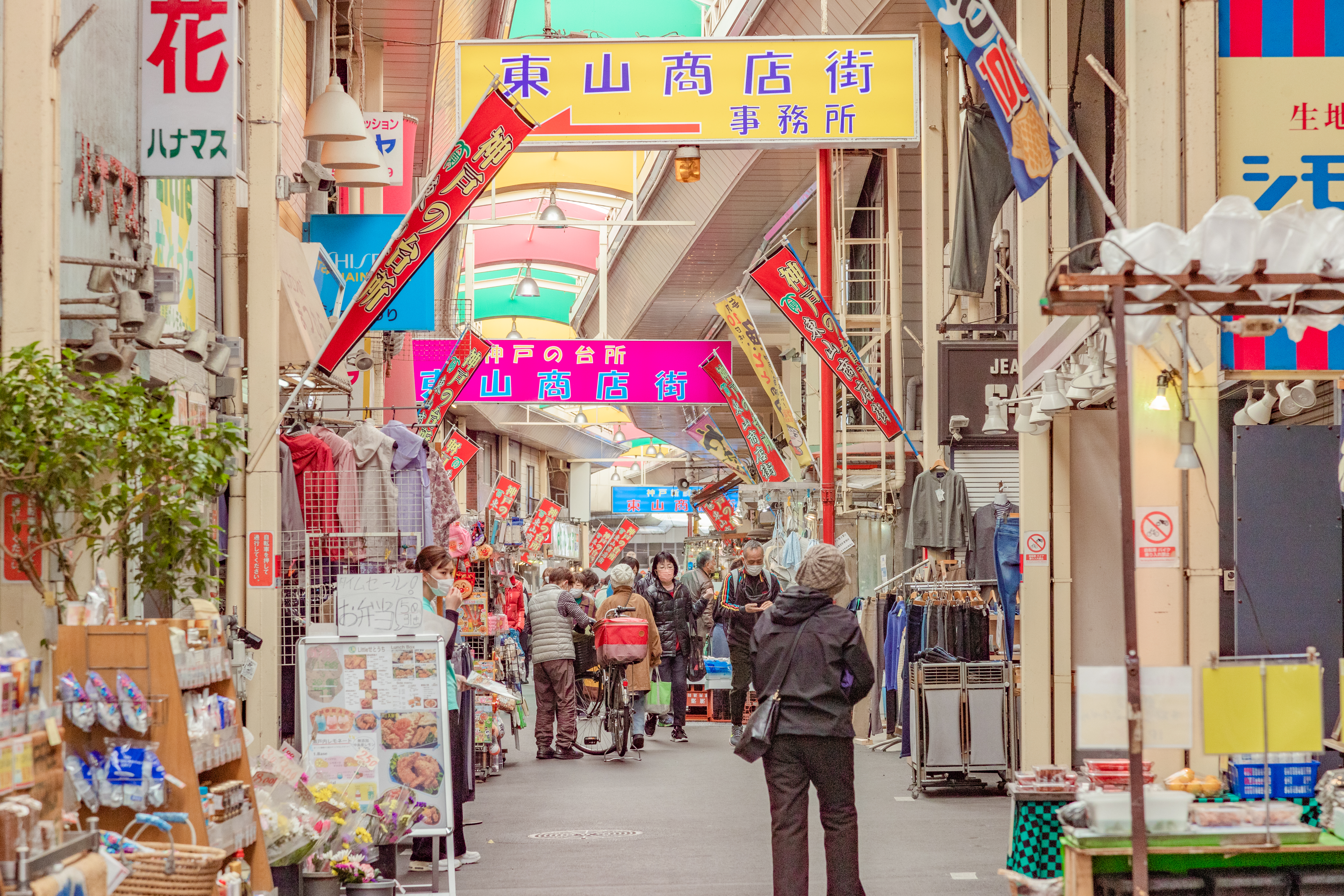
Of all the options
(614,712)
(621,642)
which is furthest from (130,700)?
(614,712)

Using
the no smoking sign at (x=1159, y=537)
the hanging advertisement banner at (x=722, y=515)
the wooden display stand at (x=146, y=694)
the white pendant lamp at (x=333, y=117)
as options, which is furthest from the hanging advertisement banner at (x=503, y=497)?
the wooden display stand at (x=146, y=694)

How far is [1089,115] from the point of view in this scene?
37.2ft

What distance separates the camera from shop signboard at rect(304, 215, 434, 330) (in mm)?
12156

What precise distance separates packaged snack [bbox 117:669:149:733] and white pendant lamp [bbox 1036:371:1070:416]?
5.01m

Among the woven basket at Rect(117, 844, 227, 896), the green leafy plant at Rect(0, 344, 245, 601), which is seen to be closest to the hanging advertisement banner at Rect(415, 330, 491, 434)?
the green leafy plant at Rect(0, 344, 245, 601)

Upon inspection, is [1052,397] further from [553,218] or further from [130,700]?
[553,218]

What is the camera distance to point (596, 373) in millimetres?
19406

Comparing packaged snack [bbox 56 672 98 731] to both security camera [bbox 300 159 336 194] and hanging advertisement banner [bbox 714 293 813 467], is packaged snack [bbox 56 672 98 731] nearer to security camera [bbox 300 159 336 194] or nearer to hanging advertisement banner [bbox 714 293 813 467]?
security camera [bbox 300 159 336 194]

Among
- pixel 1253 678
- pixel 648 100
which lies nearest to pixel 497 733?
pixel 648 100

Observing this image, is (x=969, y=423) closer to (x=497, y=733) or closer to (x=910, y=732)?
(x=910, y=732)

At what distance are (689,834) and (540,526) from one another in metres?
17.8

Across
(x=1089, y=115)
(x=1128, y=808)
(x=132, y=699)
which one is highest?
(x=1089, y=115)

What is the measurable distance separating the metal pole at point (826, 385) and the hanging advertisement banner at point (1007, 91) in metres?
6.80

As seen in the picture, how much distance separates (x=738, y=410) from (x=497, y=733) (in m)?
6.66
